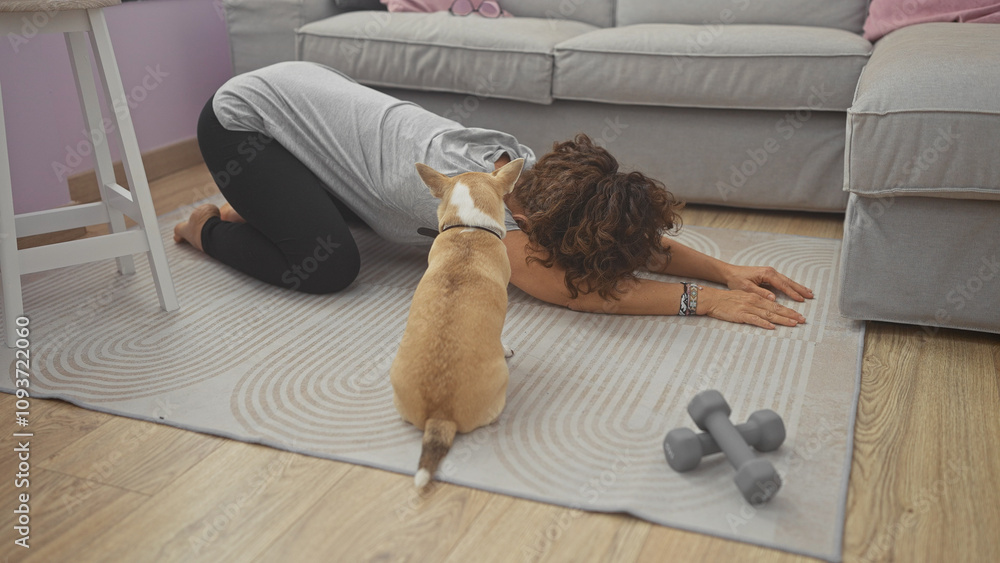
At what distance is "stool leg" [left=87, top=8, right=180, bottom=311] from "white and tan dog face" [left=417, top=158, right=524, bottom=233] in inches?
27.9

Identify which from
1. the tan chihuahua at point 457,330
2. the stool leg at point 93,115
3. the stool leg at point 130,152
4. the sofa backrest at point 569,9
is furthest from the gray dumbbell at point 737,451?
the sofa backrest at point 569,9

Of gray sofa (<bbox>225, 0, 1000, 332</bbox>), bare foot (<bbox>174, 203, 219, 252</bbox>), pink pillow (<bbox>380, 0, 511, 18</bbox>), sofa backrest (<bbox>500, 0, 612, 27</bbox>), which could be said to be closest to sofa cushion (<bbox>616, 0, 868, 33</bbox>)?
gray sofa (<bbox>225, 0, 1000, 332</bbox>)

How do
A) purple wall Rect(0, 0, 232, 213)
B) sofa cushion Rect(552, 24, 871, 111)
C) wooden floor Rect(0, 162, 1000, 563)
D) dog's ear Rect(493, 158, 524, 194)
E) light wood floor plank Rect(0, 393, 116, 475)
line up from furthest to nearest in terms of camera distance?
1. purple wall Rect(0, 0, 232, 213)
2. sofa cushion Rect(552, 24, 871, 111)
3. dog's ear Rect(493, 158, 524, 194)
4. light wood floor plank Rect(0, 393, 116, 475)
5. wooden floor Rect(0, 162, 1000, 563)

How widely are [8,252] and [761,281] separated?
1614 mm

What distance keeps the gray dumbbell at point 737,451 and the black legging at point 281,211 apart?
0.97 m

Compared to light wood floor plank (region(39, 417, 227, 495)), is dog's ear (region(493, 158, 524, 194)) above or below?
above

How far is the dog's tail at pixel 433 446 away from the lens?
113 centimetres

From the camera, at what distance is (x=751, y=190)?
230cm

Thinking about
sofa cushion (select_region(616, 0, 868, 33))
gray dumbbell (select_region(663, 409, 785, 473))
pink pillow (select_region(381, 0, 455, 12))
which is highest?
pink pillow (select_region(381, 0, 455, 12))

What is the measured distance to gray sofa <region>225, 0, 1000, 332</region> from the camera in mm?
1558

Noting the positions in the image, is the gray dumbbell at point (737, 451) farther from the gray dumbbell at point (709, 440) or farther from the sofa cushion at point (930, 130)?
the sofa cushion at point (930, 130)

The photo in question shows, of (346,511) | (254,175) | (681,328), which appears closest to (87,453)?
(346,511)

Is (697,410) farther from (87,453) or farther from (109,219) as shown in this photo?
Answer: (109,219)

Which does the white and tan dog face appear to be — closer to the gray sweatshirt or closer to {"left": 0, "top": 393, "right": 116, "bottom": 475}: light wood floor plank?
the gray sweatshirt
